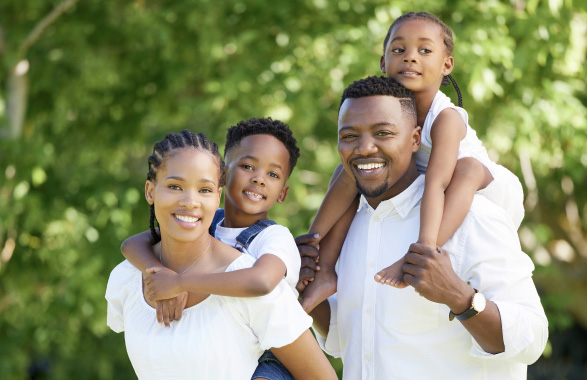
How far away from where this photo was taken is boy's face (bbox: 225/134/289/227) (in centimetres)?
292

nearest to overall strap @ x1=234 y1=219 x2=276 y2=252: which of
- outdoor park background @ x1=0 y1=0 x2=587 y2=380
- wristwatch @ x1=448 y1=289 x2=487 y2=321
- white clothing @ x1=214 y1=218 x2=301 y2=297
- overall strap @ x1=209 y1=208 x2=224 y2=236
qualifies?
white clothing @ x1=214 y1=218 x2=301 y2=297

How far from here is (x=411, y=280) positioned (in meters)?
2.58

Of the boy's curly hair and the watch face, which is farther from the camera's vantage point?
the boy's curly hair

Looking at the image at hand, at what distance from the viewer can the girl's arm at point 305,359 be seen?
8.41 feet

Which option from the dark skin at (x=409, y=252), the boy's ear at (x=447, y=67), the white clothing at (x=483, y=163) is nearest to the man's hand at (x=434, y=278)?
the dark skin at (x=409, y=252)

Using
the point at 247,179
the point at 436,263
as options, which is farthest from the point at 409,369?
the point at 247,179

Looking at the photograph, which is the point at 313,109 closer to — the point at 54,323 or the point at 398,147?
the point at 54,323

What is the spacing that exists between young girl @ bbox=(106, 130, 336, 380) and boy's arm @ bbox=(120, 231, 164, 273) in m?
0.05

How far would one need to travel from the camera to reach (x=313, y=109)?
624 cm

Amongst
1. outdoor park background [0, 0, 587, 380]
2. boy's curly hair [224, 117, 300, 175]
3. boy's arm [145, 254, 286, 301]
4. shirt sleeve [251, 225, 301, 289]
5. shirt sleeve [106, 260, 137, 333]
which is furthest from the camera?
outdoor park background [0, 0, 587, 380]

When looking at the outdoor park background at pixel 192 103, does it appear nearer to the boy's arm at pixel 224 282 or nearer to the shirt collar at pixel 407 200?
the shirt collar at pixel 407 200

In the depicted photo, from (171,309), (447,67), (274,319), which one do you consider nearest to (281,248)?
(274,319)

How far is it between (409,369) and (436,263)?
0.44 m

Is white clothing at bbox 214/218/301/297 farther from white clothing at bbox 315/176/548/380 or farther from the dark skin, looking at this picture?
white clothing at bbox 315/176/548/380
